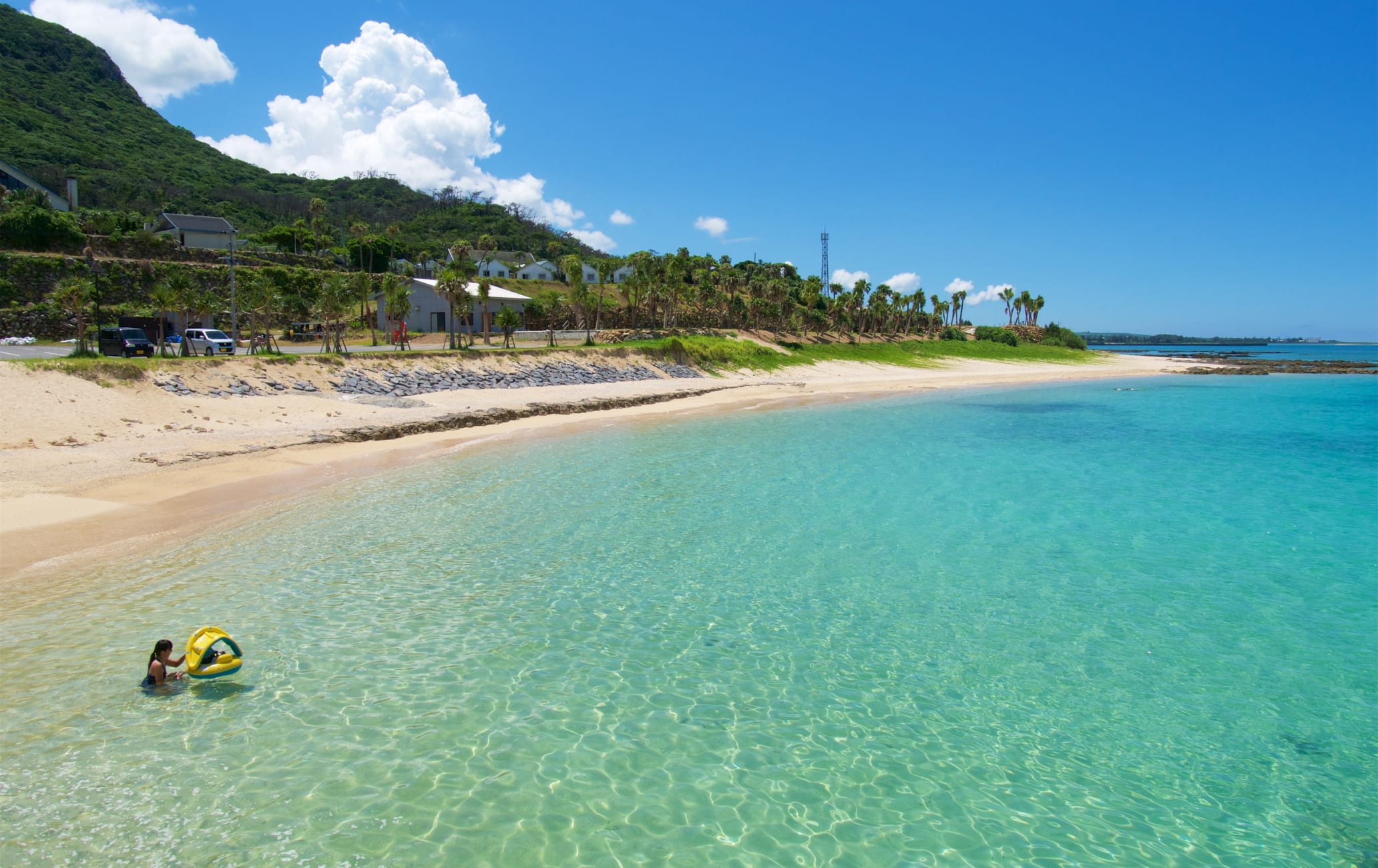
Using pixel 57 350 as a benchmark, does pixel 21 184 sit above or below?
above

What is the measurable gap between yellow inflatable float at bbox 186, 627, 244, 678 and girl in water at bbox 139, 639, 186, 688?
15cm

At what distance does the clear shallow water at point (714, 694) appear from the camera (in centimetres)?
639

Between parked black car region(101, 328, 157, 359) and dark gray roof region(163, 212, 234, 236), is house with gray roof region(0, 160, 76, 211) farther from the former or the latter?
parked black car region(101, 328, 157, 359)

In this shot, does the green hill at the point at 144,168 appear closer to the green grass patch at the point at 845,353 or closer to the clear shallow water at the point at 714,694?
the green grass patch at the point at 845,353

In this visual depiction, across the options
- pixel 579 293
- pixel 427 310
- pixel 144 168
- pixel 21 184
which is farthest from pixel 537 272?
pixel 144 168

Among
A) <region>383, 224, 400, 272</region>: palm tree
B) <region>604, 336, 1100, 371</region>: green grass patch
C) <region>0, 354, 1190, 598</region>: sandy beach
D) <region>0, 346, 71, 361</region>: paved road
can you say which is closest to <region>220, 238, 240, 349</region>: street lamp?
<region>0, 346, 71, 361</region>: paved road

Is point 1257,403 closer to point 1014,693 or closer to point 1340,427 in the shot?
point 1340,427

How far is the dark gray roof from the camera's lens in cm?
8450

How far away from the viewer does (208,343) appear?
123 ft

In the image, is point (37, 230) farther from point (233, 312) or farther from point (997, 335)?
point (997, 335)

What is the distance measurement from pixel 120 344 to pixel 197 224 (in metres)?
68.3

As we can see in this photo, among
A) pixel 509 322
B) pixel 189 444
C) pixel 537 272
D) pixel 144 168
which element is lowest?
pixel 189 444

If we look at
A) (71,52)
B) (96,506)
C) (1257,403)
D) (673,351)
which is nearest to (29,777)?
(96,506)

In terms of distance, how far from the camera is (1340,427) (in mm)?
38875
